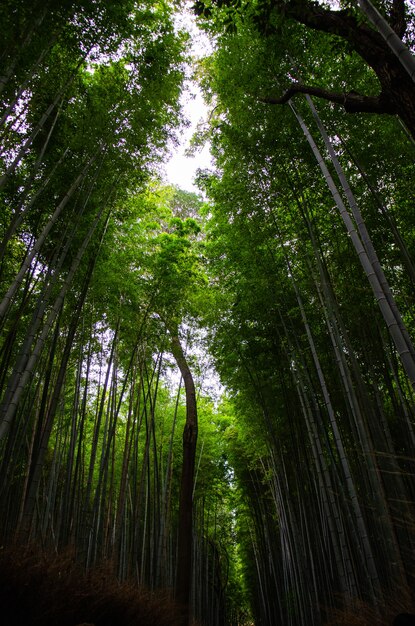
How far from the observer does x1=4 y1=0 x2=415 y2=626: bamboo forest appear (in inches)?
91.1

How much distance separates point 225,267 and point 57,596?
4.40m

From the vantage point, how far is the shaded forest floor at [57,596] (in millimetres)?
1661

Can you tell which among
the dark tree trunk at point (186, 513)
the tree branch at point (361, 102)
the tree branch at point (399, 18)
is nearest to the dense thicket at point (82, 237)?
the dark tree trunk at point (186, 513)

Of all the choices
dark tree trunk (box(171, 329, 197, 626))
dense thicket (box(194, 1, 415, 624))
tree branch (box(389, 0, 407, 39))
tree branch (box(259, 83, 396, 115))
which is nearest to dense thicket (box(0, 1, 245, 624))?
dark tree trunk (box(171, 329, 197, 626))

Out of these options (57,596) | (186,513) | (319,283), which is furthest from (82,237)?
(186,513)

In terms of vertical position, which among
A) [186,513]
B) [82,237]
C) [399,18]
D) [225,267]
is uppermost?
[225,267]

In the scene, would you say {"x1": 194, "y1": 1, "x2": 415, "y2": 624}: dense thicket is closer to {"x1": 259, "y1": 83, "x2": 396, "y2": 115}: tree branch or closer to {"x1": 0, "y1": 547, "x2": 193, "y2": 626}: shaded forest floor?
{"x1": 259, "y1": 83, "x2": 396, "y2": 115}: tree branch

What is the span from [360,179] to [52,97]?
331 cm

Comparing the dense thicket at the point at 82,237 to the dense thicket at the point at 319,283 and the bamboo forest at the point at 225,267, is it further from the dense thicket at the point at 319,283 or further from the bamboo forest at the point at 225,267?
the dense thicket at the point at 319,283

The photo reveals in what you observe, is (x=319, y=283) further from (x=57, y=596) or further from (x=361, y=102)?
(x=57, y=596)

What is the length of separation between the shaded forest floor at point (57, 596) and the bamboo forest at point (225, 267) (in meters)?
0.01

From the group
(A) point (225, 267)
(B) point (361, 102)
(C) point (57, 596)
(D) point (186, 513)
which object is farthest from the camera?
(A) point (225, 267)

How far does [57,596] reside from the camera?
73.2 inches

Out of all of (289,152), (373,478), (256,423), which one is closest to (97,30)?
(289,152)
